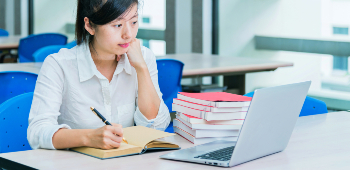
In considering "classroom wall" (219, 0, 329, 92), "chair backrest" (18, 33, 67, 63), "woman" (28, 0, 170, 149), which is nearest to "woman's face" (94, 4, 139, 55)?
"woman" (28, 0, 170, 149)

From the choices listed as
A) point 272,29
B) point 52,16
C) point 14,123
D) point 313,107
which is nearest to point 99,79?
point 14,123

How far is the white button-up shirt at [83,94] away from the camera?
4.72 feet

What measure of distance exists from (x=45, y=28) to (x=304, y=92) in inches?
283

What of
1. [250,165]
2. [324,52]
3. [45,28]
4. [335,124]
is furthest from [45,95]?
[45,28]

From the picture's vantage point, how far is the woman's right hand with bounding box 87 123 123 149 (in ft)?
3.90

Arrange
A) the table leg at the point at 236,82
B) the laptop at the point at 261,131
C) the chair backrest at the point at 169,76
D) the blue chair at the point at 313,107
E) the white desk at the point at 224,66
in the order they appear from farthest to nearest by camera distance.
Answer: the table leg at the point at 236,82 < the white desk at the point at 224,66 < the chair backrest at the point at 169,76 < the blue chair at the point at 313,107 < the laptop at the point at 261,131

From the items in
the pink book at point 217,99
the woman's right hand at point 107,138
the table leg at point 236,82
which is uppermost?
the pink book at point 217,99

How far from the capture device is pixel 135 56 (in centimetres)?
166

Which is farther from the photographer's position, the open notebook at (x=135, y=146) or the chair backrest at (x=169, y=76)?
the chair backrest at (x=169, y=76)

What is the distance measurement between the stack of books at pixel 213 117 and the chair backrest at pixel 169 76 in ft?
4.71

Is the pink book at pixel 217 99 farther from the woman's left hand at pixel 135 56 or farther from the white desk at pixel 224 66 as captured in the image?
the white desk at pixel 224 66

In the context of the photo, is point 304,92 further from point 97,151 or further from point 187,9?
point 187,9

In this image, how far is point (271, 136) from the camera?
3.83 ft

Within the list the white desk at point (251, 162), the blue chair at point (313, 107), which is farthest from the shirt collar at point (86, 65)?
the blue chair at point (313, 107)
